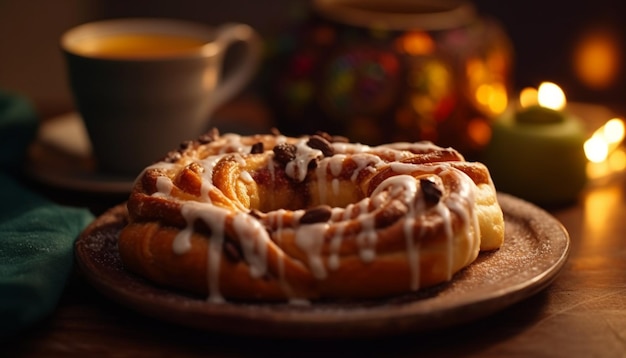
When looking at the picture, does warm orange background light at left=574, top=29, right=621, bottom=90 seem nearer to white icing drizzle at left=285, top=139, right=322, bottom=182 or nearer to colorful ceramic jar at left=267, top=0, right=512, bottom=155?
colorful ceramic jar at left=267, top=0, right=512, bottom=155

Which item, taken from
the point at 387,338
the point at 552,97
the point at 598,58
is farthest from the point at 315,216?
the point at 598,58

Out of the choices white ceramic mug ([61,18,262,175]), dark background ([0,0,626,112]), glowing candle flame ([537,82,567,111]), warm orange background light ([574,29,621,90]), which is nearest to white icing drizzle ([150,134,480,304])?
white ceramic mug ([61,18,262,175])

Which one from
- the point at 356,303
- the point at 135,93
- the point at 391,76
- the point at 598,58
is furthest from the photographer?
the point at 598,58

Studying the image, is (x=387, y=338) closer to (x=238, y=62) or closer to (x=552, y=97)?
(x=552, y=97)

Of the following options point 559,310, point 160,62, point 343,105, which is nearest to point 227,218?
point 559,310

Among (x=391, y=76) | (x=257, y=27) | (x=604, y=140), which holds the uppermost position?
(x=391, y=76)

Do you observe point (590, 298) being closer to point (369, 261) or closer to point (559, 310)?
point (559, 310)

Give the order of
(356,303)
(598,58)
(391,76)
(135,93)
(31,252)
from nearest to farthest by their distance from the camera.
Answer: (356,303) → (31,252) → (135,93) → (391,76) → (598,58)
